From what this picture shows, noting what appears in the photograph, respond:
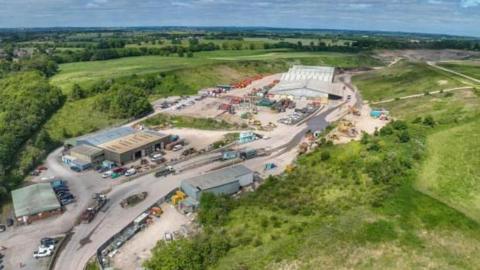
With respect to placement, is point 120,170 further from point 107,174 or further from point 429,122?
point 429,122

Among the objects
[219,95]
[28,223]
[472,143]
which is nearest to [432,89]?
[472,143]

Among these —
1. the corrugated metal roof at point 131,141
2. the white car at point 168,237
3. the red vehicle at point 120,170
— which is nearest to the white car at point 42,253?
the white car at point 168,237

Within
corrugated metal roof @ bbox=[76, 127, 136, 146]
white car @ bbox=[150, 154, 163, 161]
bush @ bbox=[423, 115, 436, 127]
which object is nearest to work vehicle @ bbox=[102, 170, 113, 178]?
white car @ bbox=[150, 154, 163, 161]

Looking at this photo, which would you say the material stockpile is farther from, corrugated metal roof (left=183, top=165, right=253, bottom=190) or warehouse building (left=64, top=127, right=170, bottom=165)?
corrugated metal roof (left=183, top=165, right=253, bottom=190)

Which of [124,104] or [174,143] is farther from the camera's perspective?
[124,104]

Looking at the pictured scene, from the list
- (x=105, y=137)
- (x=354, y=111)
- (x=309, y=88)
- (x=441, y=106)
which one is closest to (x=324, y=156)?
(x=354, y=111)
